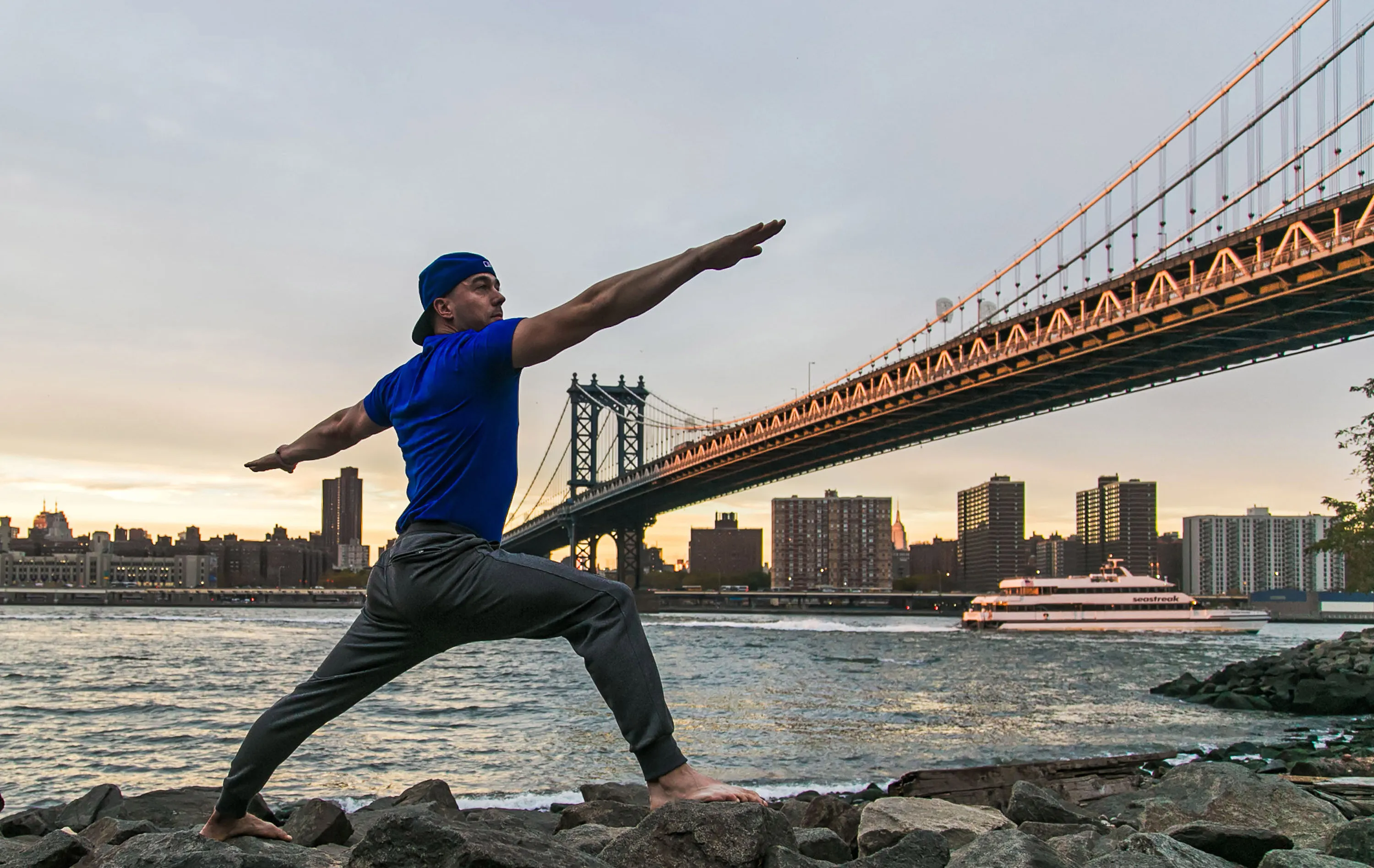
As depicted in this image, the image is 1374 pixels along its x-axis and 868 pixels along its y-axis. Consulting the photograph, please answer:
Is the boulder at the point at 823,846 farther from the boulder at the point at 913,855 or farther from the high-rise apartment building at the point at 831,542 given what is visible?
the high-rise apartment building at the point at 831,542

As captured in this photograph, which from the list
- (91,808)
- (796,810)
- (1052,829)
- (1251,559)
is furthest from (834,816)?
(1251,559)

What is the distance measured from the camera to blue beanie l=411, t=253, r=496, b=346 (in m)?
2.93

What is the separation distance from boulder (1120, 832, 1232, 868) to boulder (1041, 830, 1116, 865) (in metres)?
0.16

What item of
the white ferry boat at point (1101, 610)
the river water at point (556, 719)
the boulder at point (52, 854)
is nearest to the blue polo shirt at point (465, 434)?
the boulder at point (52, 854)

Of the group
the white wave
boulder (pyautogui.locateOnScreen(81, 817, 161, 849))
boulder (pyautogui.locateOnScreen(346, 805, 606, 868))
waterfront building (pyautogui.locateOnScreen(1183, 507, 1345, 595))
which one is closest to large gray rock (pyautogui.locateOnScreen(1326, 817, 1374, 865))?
boulder (pyautogui.locateOnScreen(346, 805, 606, 868))

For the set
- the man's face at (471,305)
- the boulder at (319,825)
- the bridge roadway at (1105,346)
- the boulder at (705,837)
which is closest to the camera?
the boulder at (705,837)

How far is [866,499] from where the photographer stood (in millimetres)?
153125

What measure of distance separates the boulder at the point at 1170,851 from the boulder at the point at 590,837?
1392 mm

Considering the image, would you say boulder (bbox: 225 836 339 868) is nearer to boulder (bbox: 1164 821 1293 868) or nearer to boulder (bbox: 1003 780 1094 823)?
boulder (bbox: 1164 821 1293 868)

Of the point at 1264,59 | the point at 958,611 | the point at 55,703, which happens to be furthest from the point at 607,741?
the point at 958,611

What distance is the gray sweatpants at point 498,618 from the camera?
2652 mm

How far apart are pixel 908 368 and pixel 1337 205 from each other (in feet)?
47.3

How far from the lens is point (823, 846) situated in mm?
3580

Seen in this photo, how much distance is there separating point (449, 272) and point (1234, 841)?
283 centimetres
